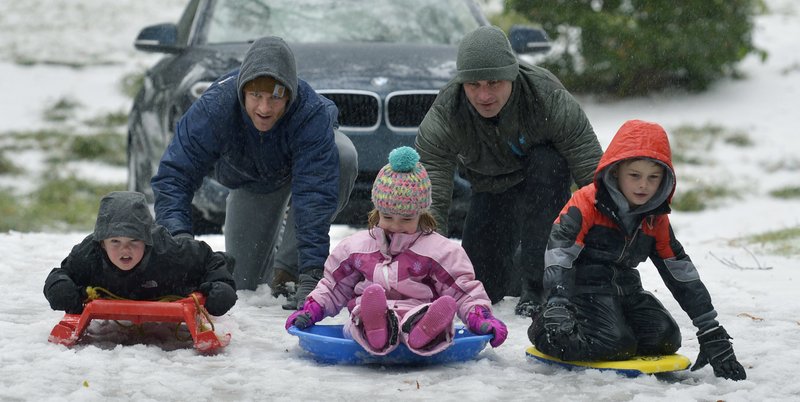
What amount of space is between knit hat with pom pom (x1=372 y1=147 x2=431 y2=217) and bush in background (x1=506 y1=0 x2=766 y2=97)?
9.35 m

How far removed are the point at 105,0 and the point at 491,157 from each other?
18444mm

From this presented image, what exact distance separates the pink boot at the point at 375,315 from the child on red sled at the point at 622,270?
0.57m

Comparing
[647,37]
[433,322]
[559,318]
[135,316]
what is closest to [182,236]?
[135,316]

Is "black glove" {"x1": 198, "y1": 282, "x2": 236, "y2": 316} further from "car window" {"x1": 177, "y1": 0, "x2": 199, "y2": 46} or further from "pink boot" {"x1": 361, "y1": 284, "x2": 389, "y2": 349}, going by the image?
"car window" {"x1": 177, "y1": 0, "x2": 199, "y2": 46}

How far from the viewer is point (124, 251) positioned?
441 centimetres

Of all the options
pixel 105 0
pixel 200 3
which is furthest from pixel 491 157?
pixel 105 0

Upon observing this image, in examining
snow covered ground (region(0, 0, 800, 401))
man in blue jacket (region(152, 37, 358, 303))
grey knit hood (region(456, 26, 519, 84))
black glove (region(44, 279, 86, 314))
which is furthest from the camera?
man in blue jacket (region(152, 37, 358, 303))

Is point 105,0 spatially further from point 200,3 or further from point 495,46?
point 495,46

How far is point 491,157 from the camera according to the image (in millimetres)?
5355

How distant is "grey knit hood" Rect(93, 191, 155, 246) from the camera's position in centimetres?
434

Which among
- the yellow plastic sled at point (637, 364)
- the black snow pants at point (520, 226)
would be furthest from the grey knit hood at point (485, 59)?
the yellow plastic sled at point (637, 364)

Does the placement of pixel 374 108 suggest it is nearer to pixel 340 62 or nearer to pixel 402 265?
pixel 340 62

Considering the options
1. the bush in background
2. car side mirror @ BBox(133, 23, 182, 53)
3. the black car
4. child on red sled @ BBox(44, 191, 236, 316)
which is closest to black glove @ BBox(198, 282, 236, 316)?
child on red sled @ BBox(44, 191, 236, 316)

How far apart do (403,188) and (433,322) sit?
55 cm
